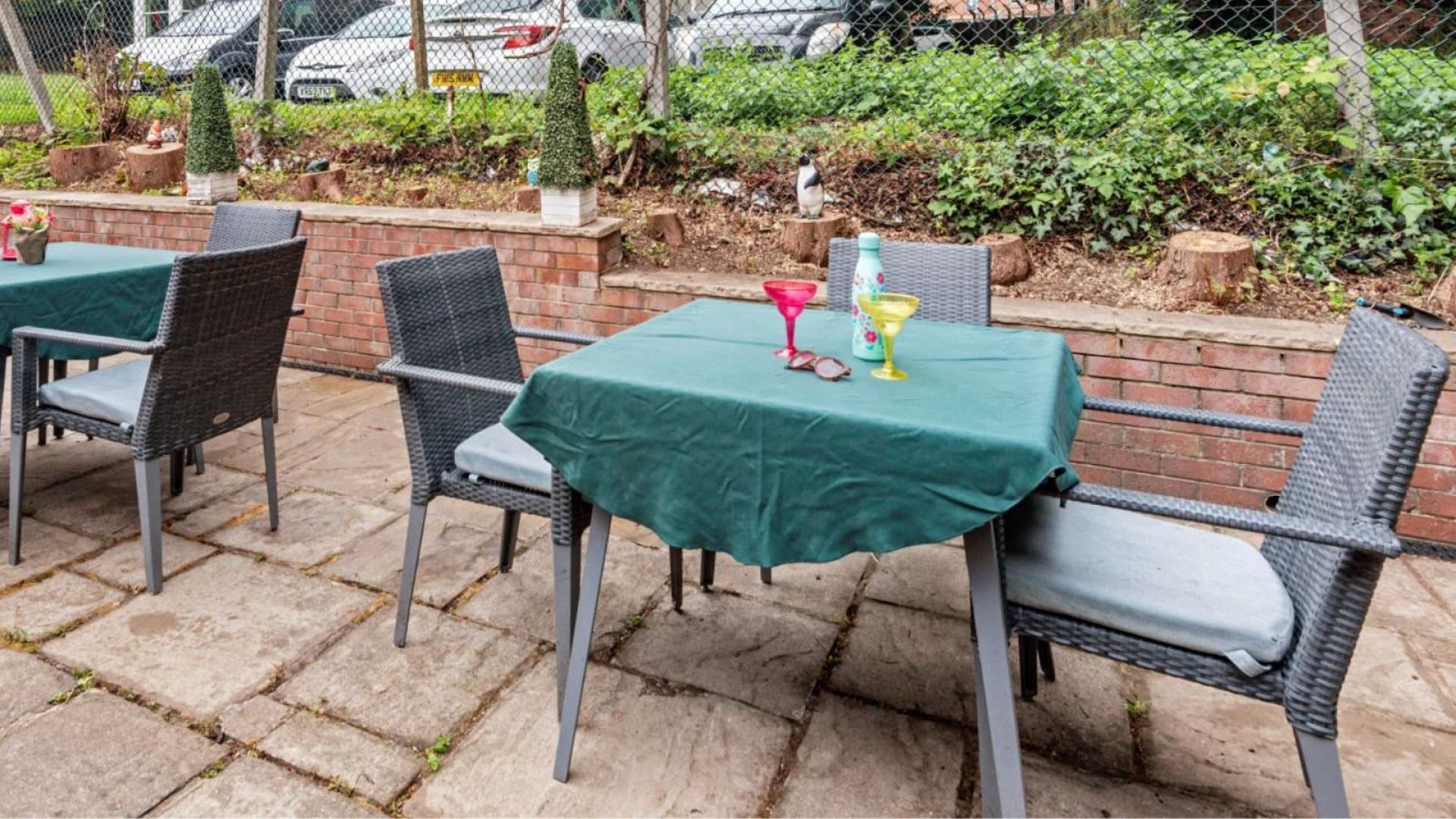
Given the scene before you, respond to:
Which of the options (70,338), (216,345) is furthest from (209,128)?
(216,345)

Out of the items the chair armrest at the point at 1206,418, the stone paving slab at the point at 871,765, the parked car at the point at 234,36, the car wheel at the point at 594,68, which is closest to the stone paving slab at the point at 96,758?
the stone paving slab at the point at 871,765

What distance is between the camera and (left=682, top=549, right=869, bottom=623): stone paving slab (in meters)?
2.35

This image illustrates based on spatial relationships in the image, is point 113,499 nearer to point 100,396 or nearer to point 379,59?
point 100,396

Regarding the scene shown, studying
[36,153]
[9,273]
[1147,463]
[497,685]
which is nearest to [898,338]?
[497,685]

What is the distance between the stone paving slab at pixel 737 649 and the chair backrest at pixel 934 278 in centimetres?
92

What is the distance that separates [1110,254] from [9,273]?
3.90 meters

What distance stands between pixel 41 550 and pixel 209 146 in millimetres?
2857

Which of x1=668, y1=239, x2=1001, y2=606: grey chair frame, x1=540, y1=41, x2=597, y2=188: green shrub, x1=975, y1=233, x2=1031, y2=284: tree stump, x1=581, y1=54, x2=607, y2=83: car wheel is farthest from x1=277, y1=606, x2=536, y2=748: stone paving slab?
x1=581, y1=54, x2=607, y2=83: car wheel

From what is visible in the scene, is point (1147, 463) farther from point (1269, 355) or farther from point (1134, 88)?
point (1134, 88)

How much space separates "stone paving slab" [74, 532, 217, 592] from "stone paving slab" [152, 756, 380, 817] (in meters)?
0.95

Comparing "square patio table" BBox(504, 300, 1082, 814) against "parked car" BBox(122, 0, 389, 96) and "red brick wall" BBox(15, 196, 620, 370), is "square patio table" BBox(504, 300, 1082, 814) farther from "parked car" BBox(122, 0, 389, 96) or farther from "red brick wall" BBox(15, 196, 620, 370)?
"parked car" BBox(122, 0, 389, 96)

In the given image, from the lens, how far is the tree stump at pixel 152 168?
17.0 ft

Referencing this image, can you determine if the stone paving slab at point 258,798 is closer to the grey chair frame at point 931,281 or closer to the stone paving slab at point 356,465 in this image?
the grey chair frame at point 931,281

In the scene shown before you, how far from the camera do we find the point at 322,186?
4.93 meters
